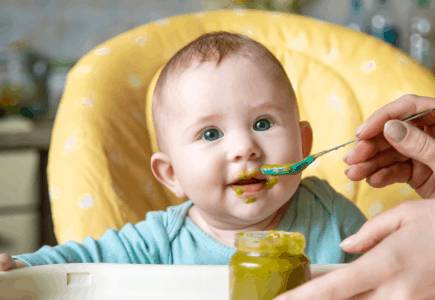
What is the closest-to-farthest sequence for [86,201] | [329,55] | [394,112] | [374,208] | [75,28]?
[394,112] < [86,201] < [374,208] < [329,55] < [75,28]

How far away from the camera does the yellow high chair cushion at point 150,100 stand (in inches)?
35.6

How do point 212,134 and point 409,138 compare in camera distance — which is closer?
point 409,138

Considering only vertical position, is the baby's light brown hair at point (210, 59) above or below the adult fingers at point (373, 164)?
above

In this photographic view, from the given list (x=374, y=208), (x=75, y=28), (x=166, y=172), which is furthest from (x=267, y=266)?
(x=75, y=28)

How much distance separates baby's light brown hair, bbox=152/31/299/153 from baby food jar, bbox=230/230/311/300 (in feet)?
1.15

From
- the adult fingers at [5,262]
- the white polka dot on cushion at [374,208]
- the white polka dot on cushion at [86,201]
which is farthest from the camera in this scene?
the white polka dot on cushion at [374,208]

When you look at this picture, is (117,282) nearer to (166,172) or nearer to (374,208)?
(166,172)

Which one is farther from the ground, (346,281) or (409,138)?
(409,138)

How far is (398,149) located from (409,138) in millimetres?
29

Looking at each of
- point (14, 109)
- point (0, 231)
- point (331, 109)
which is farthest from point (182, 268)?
point (14, 109)

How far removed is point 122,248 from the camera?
0.66 metres

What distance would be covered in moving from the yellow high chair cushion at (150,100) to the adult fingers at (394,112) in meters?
0.47

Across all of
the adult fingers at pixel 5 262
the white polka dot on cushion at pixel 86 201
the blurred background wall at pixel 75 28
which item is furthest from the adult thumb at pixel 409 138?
the blurred background wall at pixel 75 28

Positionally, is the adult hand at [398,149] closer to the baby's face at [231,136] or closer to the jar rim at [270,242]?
the baby's face at [231,136]
